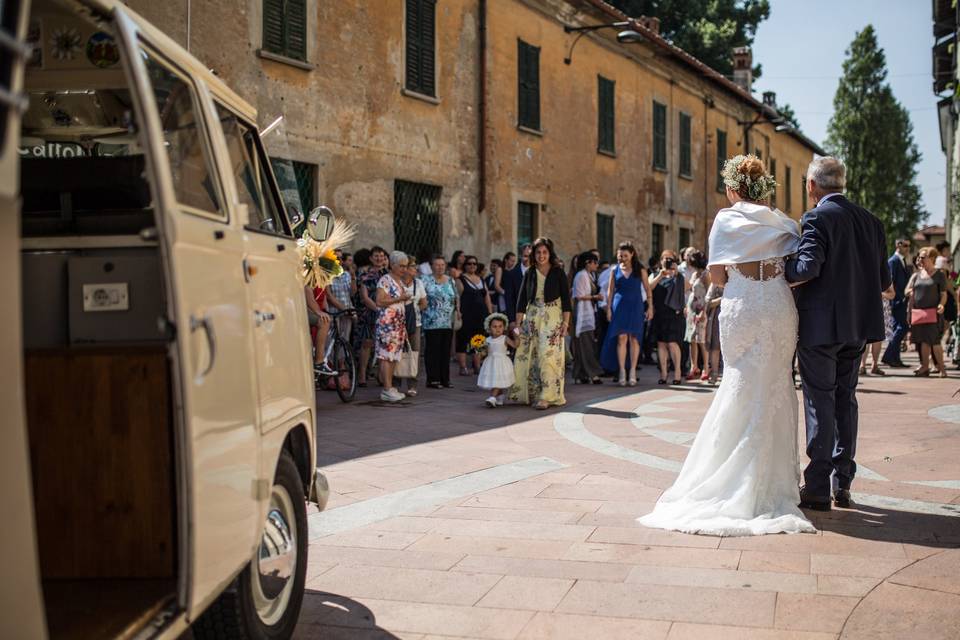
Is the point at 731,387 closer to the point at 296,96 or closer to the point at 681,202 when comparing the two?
the point at 296,96

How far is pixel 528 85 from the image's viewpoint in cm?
2209

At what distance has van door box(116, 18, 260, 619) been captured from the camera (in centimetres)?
280

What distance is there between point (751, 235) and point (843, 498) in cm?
170

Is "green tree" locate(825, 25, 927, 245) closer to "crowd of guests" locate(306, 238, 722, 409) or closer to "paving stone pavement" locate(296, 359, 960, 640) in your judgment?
"crowd of guests" locate(306, 238, 722, 409)

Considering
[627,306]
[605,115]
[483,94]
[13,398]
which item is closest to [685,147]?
[605,115]

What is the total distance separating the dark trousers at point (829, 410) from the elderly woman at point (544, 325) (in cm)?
537

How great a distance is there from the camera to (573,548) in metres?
5.43

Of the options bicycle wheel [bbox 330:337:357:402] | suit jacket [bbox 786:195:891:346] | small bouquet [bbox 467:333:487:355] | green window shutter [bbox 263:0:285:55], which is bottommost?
bicycle wheel [bbox 330:337:357:402]

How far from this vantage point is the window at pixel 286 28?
1494 centimetres

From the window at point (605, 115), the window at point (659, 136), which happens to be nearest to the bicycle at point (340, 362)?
the window at point (605, 115)

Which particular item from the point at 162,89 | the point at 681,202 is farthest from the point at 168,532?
the point at 681,202

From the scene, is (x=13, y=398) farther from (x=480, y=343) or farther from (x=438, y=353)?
(x=438, y=353)

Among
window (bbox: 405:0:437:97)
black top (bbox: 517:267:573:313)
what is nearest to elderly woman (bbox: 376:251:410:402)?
black top (bbox: 517:267:573:313)

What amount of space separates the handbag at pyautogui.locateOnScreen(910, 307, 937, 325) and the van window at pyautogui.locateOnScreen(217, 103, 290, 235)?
41.6 ft
